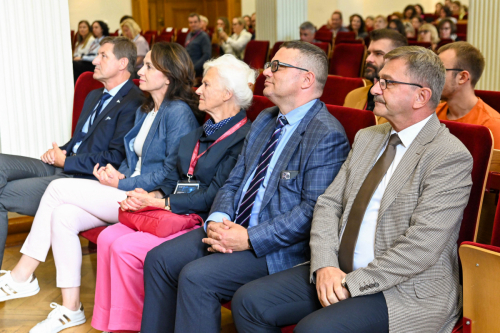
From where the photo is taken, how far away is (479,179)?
5.57ft

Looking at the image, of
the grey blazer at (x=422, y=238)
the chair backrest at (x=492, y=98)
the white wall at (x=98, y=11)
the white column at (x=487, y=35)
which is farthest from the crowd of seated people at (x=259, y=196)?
the white wall at (x=98, y=11)

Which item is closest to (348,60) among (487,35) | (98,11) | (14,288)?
(487,35)

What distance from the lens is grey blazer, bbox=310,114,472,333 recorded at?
1.54m

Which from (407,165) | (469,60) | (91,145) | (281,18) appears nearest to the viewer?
(407,165)

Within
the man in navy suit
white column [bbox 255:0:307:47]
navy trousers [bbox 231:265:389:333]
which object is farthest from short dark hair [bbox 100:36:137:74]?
white column [bbox 255:0:307:47]

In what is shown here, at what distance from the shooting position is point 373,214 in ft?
5.55

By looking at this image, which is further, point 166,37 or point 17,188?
point 166,37

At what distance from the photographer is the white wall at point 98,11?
13039 mm

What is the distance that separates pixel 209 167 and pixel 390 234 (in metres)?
0.95

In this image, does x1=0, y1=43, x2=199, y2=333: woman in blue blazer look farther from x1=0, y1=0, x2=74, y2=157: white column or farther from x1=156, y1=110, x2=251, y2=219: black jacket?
x1=0, y1=0, x2=74, y2=157: white column

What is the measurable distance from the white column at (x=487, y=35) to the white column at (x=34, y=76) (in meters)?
3.29

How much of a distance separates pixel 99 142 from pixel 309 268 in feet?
5.23

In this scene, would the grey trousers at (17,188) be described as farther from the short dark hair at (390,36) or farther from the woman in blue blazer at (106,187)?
the short dark hair at (390,36)

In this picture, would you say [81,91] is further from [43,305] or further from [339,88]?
[339,88]
